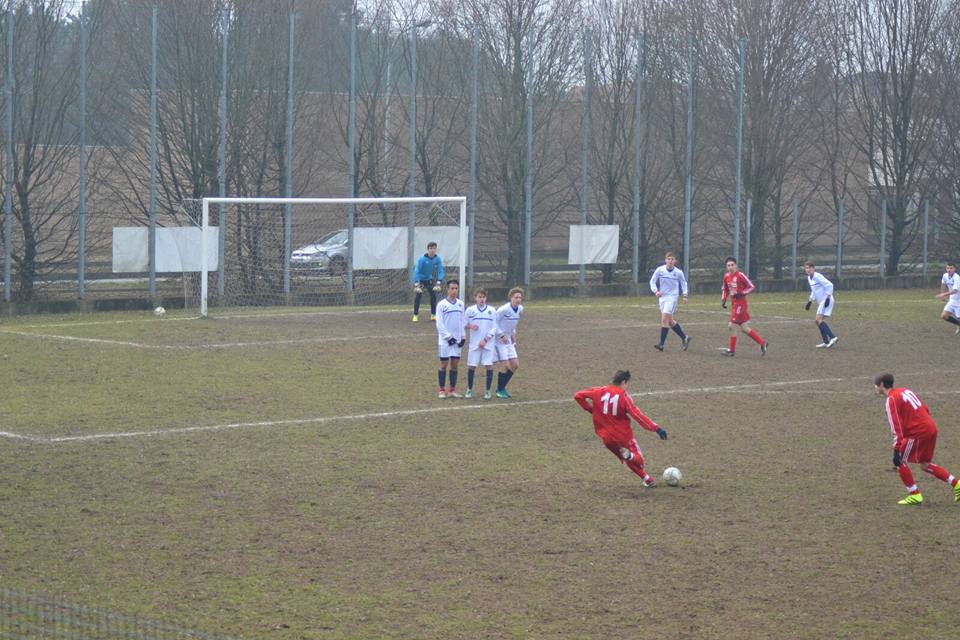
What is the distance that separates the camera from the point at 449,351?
18625 mm

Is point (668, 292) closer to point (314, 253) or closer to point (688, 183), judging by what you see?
point (314, 253)

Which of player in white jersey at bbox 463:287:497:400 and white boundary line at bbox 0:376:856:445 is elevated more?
player in white jersey at bbox 463:287:497:400

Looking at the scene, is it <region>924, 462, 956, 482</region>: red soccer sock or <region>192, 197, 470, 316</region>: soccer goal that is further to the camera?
<region>192, 197, 470, 316</region>: soccer goal

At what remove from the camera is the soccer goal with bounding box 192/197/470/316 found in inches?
1297

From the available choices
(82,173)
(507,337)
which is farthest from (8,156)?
(507,337)

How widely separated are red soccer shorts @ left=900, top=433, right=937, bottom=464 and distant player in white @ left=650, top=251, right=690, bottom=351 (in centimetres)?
1248

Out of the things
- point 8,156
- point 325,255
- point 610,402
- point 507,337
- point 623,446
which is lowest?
point 623,446

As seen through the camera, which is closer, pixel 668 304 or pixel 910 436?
pixel 910 436

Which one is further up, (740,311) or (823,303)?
(823,303)

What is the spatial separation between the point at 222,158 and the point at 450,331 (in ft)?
56.5

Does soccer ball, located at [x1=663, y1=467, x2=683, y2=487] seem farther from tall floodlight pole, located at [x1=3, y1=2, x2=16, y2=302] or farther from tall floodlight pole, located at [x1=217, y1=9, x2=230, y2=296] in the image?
tall floodlight pole, located at [x1=3, y1=2, x2=16, y2=302]

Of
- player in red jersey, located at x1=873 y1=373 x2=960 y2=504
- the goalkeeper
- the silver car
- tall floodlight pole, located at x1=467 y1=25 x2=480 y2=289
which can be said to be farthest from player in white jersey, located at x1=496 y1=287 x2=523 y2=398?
tall floodlight pole, located at x1=467 y1=25 x2=480 y2=289

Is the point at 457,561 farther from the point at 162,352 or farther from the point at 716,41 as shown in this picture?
the point at 716,41

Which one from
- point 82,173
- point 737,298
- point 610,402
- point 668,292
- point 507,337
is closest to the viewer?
point 610,402
